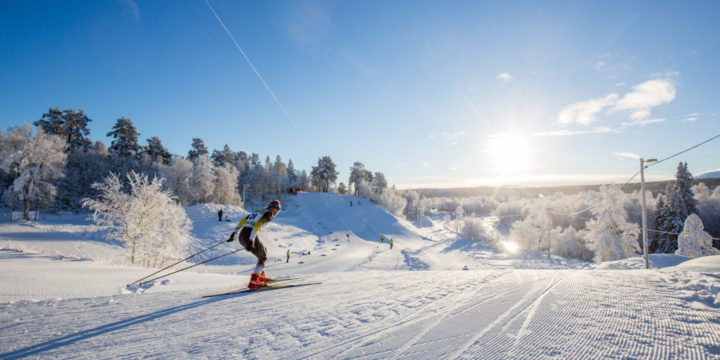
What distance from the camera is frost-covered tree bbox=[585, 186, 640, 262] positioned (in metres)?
27.6

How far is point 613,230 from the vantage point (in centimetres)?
2861

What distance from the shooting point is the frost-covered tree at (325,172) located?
91.1 meters

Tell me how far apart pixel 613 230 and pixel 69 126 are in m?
92.0

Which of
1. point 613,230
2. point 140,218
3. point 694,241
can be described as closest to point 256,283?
point 140,218

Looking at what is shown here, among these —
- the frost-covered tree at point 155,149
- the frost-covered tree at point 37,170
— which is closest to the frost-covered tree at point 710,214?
the frost-covered tree at point 37,170

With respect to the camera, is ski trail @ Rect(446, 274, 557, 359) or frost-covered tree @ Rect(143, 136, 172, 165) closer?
ski trail @ Rect(446, 274, 557, 359)

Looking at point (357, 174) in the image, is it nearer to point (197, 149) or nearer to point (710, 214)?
point (197, 149)

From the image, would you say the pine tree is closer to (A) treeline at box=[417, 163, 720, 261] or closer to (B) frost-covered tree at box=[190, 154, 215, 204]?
(B) frost-covered tree at box=[190, 154, 215, 204]

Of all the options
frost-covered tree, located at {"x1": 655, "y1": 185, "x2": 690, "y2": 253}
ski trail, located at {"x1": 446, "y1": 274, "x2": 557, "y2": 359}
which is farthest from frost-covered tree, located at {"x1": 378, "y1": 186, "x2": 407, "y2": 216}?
ski trail, located at {"x1": 446, "y1": 274, "x2": 557, "y2": 359}

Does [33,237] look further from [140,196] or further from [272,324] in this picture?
[272,324]

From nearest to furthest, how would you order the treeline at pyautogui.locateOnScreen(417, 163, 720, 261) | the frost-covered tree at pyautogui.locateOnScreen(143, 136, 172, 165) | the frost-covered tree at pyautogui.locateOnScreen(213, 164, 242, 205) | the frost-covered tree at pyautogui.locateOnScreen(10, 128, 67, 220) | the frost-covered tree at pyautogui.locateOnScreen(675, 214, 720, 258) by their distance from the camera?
1. the frost-covered tree at pyautogui.locateOnScreen(675, 214, 720, 258)
2. the treeline at pyautogui.locateOnScreen(417, 163, 720, 261)
3. the frost-covered tree at pyautogui.locateOnScreen(10, 128, 67, 220)
4. the frost-covered tree at pyautogui.locateOnScreen(213, 164, 242, 205)
5. the frost-covered tree at pyautogui.locateOnScreen(143, 136, 172, 165)

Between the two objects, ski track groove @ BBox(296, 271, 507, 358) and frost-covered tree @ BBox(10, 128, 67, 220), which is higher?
frost-covered tree @ BBox(10, 128, 67, 220)

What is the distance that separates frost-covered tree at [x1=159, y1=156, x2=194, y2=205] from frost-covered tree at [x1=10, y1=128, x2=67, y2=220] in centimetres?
1623

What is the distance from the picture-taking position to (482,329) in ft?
10.0
